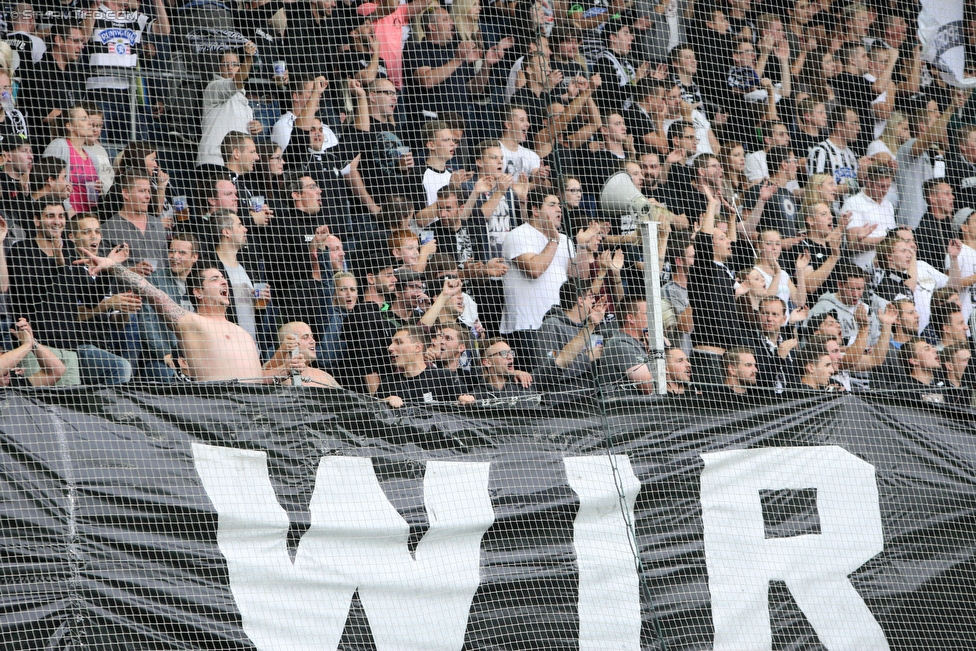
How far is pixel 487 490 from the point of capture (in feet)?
16.8

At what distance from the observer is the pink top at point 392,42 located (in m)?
6.85

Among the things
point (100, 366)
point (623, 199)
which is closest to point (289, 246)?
point (100, 366)

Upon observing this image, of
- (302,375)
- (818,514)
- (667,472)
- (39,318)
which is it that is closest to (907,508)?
(818,514)

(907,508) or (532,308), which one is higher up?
(532,308)

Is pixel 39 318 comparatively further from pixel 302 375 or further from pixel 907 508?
pixel 907 508

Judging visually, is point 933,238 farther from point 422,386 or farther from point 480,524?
point 480,524

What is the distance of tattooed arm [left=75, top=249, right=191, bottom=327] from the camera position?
5234 millimetres

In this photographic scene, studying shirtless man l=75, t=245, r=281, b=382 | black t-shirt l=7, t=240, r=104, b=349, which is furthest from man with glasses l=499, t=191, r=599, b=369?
black t-shirt l=7, t=240, r=104, b=349

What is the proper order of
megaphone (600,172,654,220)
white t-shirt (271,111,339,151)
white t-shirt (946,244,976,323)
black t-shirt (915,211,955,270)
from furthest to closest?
black t-shirt (915,211,955,270) < white t-shirt (946,244,976,323) < megaphone (600,172,654,220) < white t-shirt (271,111,339,151)

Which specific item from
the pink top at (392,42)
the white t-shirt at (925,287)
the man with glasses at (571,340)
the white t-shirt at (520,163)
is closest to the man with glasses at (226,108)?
the pink top at (392,42)

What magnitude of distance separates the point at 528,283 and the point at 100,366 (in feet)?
7.76

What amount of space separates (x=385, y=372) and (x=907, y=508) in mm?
2830

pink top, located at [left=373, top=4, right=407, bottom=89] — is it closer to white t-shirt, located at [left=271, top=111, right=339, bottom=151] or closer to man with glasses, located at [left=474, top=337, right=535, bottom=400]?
white t-shirt, located at [left=271, top=111, right=339, bottom=151]

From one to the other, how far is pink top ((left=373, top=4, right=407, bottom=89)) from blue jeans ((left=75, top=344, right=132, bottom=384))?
2.61m
